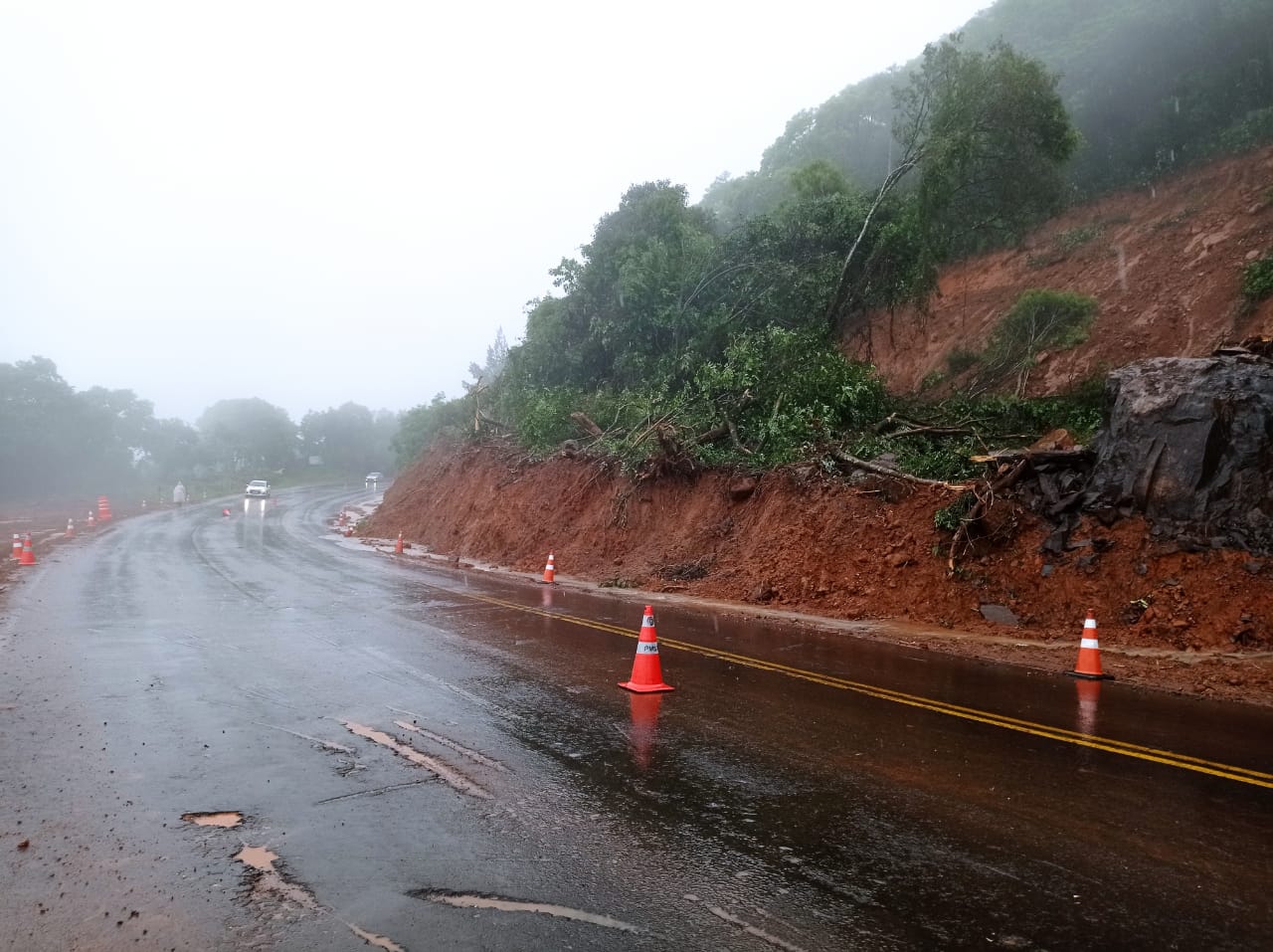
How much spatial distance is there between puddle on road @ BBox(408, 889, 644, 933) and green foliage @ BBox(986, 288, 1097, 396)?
2353cm

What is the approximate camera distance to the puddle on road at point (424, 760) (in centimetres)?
532

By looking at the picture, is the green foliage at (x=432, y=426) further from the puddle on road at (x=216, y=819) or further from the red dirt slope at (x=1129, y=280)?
the puddle on road at (x=216, y=819)

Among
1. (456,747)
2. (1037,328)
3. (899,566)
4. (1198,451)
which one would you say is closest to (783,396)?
(899,566)

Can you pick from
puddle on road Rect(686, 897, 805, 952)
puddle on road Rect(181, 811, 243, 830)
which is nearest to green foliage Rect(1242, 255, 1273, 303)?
puddle on road Rect(686, 897, 805, 952)

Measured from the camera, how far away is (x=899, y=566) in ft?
46.5

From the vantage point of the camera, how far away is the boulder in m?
11.4

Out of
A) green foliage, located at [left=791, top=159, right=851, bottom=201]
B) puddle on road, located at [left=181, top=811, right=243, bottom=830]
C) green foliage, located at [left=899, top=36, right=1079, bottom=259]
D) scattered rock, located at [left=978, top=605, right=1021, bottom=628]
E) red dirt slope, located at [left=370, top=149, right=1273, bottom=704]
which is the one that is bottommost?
puddle on road, located at [left=181, top=811, right=243, bottom=830]

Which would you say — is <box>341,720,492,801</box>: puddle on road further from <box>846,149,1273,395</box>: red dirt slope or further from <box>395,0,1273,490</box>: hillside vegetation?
<box>846,149,1273,395</box>: red dirt slope

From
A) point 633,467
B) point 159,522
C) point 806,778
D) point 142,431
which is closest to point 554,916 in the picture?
point 806,778

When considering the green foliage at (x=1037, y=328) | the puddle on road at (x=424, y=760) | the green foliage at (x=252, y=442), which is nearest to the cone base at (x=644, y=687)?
the puddle on road at (x=424, y=760)

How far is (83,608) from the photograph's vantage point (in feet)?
41.8

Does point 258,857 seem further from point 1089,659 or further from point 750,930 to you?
point 1089,659

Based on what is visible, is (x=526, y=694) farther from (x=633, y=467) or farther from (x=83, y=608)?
(x=633, y=467)

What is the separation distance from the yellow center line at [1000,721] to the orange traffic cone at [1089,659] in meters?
2.57
